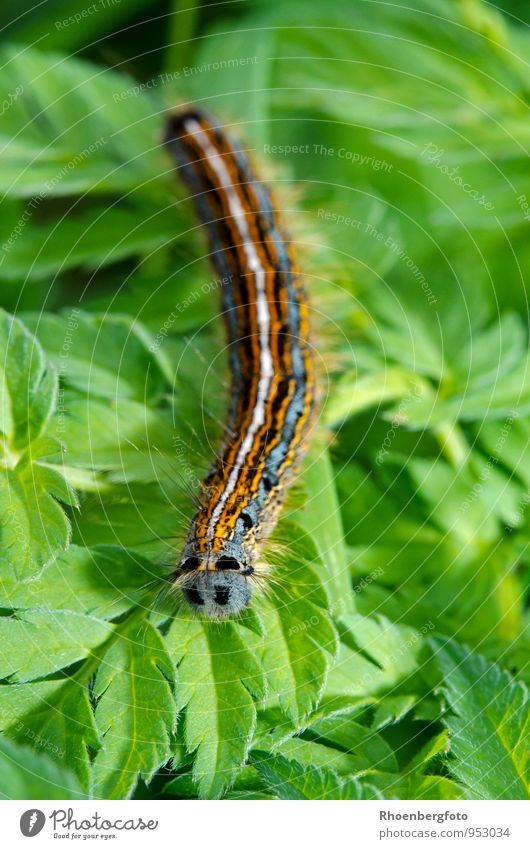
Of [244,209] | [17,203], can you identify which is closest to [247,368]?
[244,209]

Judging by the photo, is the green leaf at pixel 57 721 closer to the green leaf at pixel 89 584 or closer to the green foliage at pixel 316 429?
the green foliage at pixel 316 429

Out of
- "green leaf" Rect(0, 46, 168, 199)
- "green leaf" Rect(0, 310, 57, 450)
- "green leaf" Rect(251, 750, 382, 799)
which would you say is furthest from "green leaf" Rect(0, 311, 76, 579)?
"green leaf" Rect(0, 46, 168, 199)

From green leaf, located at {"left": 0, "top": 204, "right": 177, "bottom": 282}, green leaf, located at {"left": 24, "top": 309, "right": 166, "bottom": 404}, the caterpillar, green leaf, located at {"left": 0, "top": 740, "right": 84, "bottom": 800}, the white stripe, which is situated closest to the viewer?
green leaf, located at {"left": 0, "top": 740, "right": 84, "bottom": 800}

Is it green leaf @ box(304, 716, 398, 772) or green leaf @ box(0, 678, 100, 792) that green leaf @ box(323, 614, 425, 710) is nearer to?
green leaf @ box(304, 716, 398, 772)

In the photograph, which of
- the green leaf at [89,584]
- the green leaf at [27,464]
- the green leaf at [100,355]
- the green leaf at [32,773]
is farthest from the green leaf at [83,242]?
the green leaf at [32,773]

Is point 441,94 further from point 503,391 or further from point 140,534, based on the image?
point 140,534

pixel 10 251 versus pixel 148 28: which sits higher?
pixel 148 28
